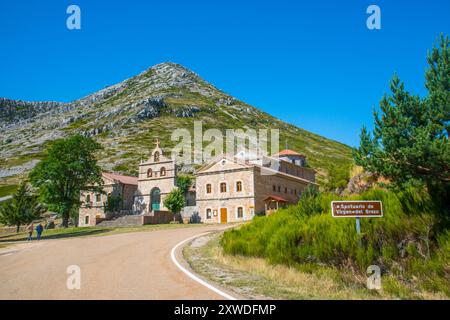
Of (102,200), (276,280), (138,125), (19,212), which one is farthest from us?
(138,125)

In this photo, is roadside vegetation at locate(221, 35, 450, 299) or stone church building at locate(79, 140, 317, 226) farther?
stone church building at locate(79, 140, 317, 226)

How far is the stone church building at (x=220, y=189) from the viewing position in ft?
147

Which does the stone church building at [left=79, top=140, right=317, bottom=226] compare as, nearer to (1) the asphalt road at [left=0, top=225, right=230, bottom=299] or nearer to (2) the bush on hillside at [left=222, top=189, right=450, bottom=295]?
(2) the bush on hillside at [left=222, top=189, right=450, bottom=295]

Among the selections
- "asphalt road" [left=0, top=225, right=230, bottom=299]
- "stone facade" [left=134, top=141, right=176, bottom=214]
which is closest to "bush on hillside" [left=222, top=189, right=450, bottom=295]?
"asphalt road" [left=0, top=225, right=230, bottom=299]

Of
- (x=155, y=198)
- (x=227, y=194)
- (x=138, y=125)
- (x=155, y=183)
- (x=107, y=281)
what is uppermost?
(x=138, y=125)

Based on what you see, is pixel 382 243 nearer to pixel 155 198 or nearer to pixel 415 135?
pixel 415 135

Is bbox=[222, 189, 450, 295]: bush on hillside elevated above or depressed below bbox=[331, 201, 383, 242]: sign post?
below

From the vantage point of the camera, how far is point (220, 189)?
153ft

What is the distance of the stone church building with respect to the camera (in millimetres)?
44844

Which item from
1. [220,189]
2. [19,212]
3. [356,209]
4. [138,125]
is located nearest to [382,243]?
[356,209]

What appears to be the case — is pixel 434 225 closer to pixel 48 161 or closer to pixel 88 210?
pixel 48 161

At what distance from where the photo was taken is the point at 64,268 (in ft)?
40.0

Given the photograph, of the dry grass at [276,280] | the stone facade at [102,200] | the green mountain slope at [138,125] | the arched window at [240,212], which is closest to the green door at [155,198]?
the stone facade at [102,200]
